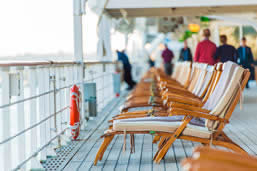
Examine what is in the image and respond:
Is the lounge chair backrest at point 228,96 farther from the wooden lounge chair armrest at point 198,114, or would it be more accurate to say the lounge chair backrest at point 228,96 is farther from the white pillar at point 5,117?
the white pillar at point 5,117

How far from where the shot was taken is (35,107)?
136 inches

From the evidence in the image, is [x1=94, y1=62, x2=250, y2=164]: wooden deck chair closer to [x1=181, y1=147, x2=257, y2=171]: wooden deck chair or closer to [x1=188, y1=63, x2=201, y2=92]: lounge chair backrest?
[x1=181, y1=147, x2=257, y2=171]: wooden deck chair

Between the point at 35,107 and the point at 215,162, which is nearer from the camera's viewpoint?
the point at 215,162

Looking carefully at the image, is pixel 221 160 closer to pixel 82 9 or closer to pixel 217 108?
pixel 217 108

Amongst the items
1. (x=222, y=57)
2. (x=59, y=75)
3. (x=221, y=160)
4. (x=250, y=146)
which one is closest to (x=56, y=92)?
(x=59, y=75)

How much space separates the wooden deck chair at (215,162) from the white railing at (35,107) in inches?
63.0

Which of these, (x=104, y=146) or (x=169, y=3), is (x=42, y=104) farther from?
(x=169, y=3)

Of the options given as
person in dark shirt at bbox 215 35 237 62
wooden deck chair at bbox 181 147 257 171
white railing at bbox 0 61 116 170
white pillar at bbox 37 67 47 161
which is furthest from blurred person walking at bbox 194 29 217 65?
wooden deck chair at bbox 181 147 257 171

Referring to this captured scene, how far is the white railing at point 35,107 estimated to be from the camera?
9.05ft

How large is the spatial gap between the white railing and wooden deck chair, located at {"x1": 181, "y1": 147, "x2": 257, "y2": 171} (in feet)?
5.25

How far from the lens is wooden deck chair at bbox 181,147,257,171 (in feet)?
4.57

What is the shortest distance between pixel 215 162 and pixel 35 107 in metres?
2.31

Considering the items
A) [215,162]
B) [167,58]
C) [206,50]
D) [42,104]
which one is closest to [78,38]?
[42,104]

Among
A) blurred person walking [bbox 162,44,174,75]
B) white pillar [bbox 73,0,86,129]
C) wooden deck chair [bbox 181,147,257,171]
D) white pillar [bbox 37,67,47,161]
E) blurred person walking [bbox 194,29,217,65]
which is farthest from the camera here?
blurred person walking [bbox 162,44,174,75]
